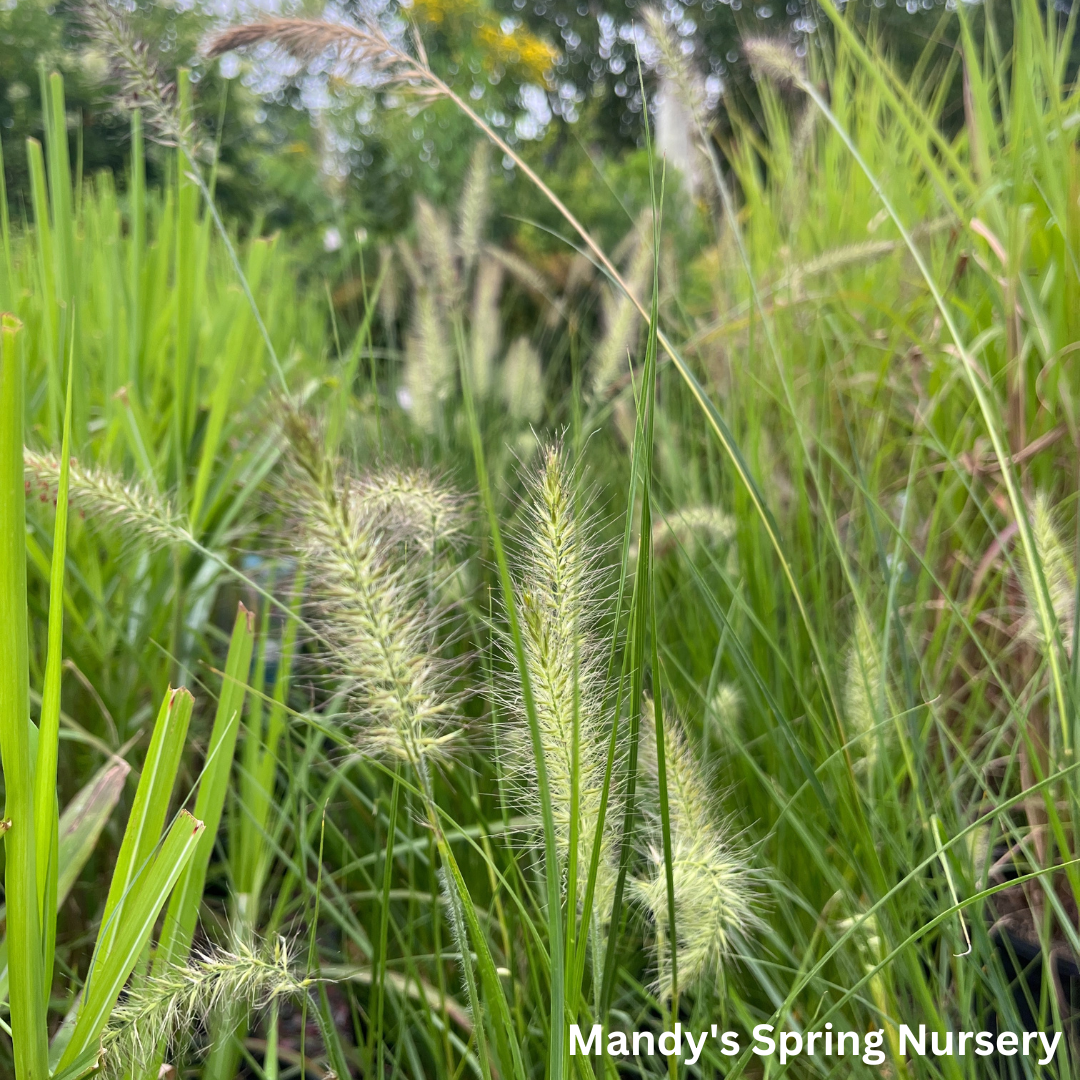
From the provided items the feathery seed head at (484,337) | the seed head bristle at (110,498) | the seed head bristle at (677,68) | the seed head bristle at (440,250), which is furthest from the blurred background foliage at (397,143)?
the seed head bristle at (110,498)

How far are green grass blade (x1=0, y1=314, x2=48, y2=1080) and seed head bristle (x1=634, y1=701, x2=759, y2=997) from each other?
34cm

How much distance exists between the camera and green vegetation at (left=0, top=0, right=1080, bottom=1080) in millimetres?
439

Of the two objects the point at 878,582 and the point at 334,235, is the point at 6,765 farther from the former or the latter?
the point at 334,235

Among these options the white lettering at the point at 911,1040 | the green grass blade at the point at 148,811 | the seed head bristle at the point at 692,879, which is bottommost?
the white lettering at the point at 911,1040

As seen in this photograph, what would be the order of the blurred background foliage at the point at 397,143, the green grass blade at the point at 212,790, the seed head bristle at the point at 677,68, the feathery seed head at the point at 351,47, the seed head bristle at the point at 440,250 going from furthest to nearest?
1. the blurred background foliage at the point at 397,143
2. the seed head bristle at the point at 440,250
3. the seed head bristle at the point at 677,68
4. the feathery seed head at the point at 351,47
5. the green grass blade at the point at 212,790

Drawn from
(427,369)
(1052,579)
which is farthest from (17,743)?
(427,369)

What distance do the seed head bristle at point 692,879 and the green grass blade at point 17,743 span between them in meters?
0.34

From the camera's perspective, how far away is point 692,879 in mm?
525

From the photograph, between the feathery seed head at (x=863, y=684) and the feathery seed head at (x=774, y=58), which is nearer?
the feathery seed head at (x=863, y=684)

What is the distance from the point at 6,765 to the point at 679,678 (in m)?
0.66

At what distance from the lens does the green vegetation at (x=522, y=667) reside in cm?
44

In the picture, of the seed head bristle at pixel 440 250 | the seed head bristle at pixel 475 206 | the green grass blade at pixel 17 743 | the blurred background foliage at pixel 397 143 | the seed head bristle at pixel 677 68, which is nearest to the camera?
the green grass blade at pixel 17 743

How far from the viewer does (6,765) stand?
1.29ft

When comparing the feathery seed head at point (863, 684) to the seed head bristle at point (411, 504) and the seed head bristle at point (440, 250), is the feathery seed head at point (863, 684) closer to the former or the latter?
the seed head bristle at point (411, 504)
